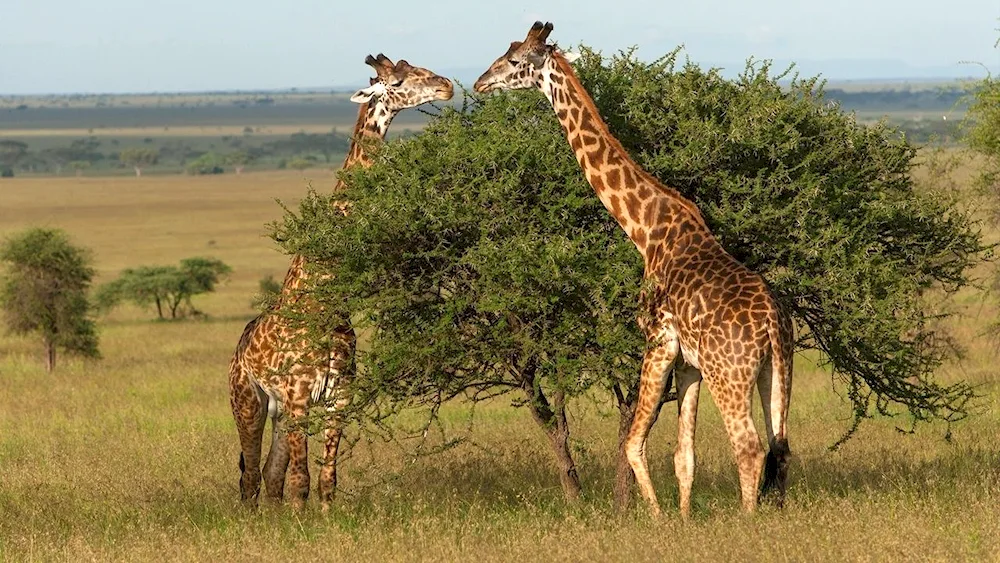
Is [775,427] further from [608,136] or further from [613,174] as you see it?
[608,136]

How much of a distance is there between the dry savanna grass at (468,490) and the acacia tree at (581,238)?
2.81ft

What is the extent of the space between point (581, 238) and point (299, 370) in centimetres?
252

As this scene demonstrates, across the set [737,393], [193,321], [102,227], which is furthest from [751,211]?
[102,227]

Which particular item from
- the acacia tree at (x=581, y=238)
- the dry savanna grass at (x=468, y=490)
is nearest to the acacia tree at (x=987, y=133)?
the dry savanna grass at (x=468, y=490)

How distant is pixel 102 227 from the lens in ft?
256

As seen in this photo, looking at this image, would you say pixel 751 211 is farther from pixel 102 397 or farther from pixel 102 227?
pixel 102 227

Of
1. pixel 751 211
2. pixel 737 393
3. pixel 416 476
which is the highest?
pixel 751 211

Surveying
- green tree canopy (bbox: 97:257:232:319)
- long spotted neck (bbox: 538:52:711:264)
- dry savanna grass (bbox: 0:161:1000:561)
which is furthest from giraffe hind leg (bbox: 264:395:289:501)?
green tree canopy (bbox: 97:257:232:319)

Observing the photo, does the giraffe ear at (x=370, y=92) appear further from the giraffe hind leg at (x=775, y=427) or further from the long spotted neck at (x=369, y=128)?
the giraffe hind leg at (x=775, y=427)

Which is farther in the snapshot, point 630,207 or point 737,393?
point 630,207

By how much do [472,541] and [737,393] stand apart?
6.92 feet

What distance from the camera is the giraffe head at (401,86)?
11.3 meters

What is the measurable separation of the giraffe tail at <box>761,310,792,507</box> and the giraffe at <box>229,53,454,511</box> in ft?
11.2

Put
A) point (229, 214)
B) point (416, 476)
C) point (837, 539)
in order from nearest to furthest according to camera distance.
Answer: point (837, 539) → point (416, 476) → point (229, 214)
